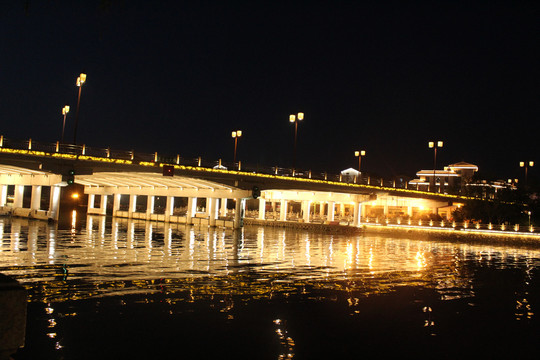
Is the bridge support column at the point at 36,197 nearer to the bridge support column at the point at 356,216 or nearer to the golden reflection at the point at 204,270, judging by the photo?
the golden reflection at the point at 204,270

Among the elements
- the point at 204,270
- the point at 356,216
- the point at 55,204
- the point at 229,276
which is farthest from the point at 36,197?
the point at 229,276

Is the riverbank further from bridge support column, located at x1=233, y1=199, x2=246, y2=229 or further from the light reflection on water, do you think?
the light reflection on water

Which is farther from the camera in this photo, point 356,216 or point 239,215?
point 356,216

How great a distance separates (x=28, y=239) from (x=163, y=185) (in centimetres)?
3745

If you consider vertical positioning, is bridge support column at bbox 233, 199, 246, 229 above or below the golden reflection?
above

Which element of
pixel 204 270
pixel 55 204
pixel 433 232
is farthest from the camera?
Answer: pixel 433 232

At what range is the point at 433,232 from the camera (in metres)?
59.4

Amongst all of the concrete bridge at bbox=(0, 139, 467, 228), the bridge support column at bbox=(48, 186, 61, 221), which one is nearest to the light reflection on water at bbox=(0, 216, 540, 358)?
the concrete bridge at bbox=(0, 139, 467, 228)

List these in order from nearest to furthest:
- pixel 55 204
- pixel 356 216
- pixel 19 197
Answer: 1. pixel 55 204
2. pixel 19 197
3. pixel 356 216

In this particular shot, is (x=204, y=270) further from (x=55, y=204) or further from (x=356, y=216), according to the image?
(x=356, y=216)

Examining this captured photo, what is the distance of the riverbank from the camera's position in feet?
181

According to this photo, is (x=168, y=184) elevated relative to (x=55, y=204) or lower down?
elevated

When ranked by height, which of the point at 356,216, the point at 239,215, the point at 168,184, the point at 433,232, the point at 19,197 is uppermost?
the point at 168,184

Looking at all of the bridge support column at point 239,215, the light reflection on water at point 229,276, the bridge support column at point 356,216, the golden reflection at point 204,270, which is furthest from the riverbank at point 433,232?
the golden reflection at point 204,270
